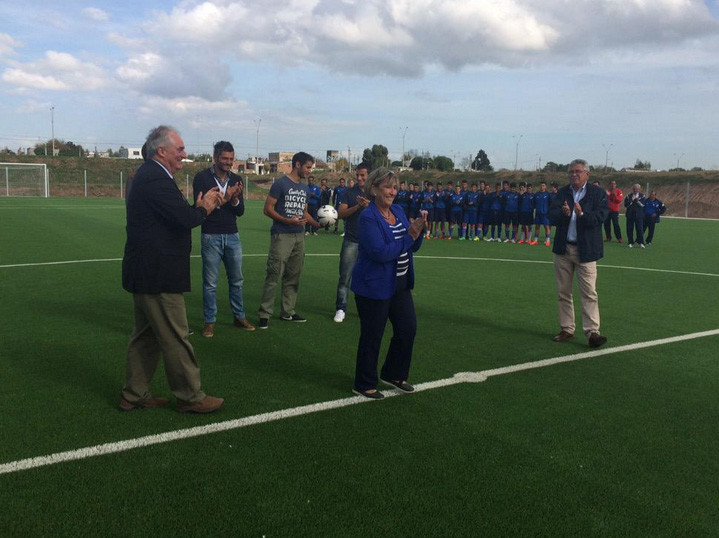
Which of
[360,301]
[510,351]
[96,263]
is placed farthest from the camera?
[96,263]

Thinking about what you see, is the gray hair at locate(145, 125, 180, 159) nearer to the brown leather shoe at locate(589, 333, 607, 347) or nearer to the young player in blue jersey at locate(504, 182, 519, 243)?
the brown leather shoe at locate(589, 333, 607, 347)

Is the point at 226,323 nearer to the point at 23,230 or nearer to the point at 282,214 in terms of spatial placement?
the point at 282,214

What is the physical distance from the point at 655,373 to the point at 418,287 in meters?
5.17

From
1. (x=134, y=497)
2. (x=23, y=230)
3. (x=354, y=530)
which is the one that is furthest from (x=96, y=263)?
(x=354, y=530)

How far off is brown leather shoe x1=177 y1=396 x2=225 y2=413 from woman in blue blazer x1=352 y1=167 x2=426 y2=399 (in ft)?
4.01

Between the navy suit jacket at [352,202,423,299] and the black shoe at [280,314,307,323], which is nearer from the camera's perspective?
the navy suit jacket at [352,202,423,299]

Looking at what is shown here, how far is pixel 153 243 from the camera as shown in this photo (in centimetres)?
445

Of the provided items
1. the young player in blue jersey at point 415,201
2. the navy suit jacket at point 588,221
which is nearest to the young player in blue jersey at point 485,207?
the young player in blue jersey at point 415,201

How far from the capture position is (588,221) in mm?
7008

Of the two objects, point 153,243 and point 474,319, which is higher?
point 153,243

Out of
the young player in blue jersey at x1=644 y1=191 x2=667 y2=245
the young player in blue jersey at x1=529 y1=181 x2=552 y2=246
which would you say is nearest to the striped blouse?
the young player in blue jersey at x1=529 y1=181 x2=552 y2=246

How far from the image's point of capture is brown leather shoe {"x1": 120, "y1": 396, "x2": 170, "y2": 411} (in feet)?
15.7

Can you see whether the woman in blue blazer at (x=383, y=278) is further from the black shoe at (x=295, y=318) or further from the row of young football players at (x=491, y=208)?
the row of young football players at (x=491, y=208)

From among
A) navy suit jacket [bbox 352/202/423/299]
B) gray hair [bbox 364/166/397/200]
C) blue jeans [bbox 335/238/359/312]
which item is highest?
gray hair [bbox 364/166/397/200]
